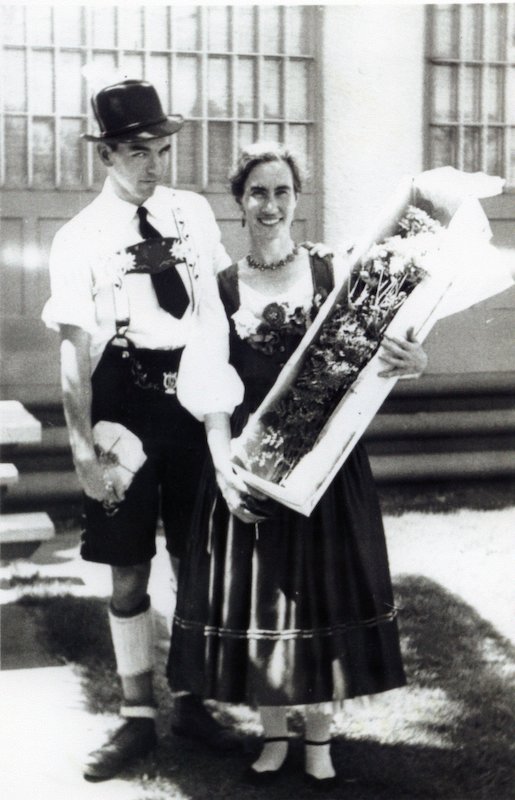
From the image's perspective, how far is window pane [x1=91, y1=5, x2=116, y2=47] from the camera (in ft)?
7.41

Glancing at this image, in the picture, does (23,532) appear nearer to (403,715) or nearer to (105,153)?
(105,153)

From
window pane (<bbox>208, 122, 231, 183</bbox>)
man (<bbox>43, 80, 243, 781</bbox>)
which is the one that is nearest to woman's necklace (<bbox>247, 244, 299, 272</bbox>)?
man (<bbox>43, 80, 243, 781</bbox>)

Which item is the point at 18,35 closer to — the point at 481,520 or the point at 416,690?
the point at 481,520

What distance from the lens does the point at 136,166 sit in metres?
2.19

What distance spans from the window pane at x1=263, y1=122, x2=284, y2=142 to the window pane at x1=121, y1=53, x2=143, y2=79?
1.14ft

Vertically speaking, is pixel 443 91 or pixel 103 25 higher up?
pixel 103 25

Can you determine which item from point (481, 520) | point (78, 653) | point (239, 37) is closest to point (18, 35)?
point (239, 37)

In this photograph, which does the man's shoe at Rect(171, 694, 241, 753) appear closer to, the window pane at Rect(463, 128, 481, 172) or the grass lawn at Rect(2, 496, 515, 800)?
the grass lawn at Rect(2, 496, 515, 800)

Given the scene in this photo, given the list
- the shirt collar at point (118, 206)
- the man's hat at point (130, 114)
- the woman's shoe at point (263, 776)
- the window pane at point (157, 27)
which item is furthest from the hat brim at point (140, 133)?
the woman's shoe at point (263, 776)

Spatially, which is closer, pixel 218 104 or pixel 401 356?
pixel 401 356

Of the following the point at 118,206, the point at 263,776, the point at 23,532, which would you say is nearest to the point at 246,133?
the point at 118,206

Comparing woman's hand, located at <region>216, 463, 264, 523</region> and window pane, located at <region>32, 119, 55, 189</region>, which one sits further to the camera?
window pane, located at <region>32, 119, 55, 189</region>

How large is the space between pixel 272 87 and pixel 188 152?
0.29 m

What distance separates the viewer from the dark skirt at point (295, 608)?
204cm
